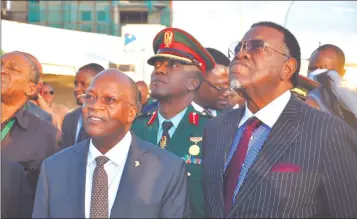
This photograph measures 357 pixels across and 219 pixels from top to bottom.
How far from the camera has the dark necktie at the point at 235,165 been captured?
306 centimetres

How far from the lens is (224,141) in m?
3.28

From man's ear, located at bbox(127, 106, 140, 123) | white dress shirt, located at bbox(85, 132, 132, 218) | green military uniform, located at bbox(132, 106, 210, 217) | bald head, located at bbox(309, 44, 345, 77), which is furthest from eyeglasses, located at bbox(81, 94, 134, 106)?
bald head, located at bbox(309, 44, 345, 77)

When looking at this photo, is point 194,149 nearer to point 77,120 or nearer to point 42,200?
point 42,200

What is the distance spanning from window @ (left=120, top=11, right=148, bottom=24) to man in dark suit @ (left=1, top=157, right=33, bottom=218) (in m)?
51.1

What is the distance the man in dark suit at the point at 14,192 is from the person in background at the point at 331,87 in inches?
79.1

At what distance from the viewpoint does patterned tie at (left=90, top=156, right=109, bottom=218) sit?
284 cm

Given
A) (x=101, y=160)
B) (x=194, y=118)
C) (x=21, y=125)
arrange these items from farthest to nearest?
1. (x=194, y=118)
2. (x=21, y=125)
3. (x=101, y=160)

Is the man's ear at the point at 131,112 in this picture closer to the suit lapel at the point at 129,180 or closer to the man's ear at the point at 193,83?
the suit lapel at the point at 129,180

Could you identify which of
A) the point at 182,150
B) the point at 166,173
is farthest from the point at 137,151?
the point at 182,150

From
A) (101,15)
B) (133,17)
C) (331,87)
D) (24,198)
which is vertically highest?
(101,15)

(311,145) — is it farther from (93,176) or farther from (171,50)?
(171,50)

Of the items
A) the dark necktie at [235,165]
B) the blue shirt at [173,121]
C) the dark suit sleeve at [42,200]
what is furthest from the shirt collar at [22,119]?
the dark necktie at [235,165]

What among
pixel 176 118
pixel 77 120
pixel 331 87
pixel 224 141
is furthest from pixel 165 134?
pixel 77 120

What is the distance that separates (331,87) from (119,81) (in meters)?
1.88
